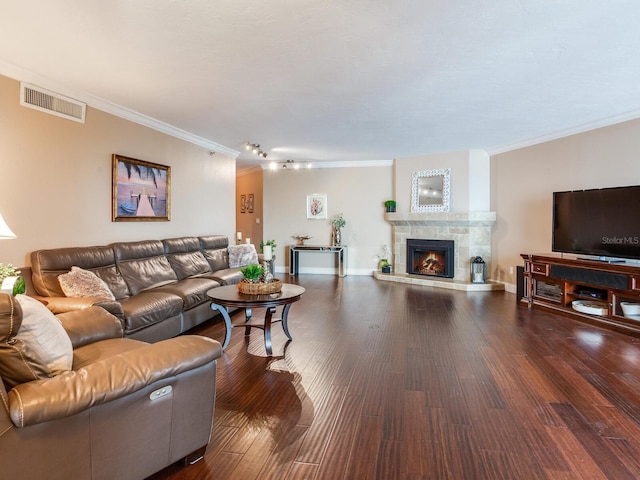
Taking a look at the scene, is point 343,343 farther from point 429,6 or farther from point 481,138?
point 481,138

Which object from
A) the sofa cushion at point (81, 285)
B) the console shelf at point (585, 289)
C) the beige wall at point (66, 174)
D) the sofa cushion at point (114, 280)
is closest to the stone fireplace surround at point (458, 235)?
the console shelf at point (585, 289)

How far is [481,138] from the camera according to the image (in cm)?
582

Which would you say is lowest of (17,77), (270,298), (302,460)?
(302,460)

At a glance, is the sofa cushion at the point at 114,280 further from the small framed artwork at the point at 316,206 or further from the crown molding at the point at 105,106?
the small framed artwork at the point at 316,206

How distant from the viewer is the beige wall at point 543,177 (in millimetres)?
4496

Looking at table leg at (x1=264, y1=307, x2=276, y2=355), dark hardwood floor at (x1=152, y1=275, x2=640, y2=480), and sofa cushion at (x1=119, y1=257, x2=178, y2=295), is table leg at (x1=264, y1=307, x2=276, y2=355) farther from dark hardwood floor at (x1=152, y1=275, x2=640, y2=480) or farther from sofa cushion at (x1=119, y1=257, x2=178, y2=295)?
sofa cushion at (x1=119, y1=257, x2=178, y2=295)

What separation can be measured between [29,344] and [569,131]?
245 inches

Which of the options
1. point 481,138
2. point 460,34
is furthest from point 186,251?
point 481,138

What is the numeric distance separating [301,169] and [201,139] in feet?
9.77

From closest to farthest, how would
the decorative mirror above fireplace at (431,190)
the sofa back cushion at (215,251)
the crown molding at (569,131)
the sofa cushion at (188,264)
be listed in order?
the crown molding at (569,131), the sofa cushion at (188,264), the sofa back cushion at (215,251), the decorative mirror above fireplace at (431,190)

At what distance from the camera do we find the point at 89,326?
237 cm

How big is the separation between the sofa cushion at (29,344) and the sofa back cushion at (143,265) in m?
2.33

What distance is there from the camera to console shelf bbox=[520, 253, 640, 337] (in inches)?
156

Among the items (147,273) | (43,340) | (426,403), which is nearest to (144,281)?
(147,273)
